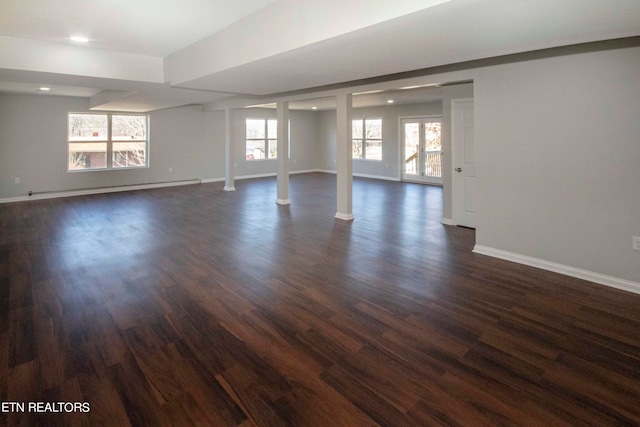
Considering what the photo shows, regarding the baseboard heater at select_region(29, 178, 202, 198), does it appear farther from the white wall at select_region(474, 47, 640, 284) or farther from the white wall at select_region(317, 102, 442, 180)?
the white wall at select_region(474, 47, 640, 284)

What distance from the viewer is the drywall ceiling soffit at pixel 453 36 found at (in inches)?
85.5

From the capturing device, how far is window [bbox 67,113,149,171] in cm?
881

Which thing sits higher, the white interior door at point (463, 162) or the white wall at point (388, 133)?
the white wall at point (388, 133)

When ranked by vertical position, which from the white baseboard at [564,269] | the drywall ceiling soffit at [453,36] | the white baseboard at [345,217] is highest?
the drywall ceiling soffit at [453,36]

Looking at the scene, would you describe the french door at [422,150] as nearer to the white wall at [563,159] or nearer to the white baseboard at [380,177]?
the white baseboard at [380,177]

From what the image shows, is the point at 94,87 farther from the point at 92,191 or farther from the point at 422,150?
the point at 422,150

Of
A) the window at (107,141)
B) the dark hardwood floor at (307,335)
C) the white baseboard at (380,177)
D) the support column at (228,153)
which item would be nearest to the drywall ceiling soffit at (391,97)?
the support column at (228,153)

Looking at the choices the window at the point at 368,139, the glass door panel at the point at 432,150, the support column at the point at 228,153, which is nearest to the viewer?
the support column at the point at 228,153

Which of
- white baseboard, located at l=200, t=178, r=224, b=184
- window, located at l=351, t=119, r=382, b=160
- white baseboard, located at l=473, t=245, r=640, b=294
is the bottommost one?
white baseboard, located at l=473, t=245, r=640, b=294

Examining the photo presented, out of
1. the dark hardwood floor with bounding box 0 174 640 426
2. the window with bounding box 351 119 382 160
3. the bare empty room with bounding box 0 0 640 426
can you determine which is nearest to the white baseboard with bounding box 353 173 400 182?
the window with bounding box 351 119 382 160

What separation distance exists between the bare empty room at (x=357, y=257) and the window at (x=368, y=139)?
5899 mm

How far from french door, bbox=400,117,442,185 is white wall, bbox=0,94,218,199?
21.0ft

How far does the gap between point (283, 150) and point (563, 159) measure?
5.09 m

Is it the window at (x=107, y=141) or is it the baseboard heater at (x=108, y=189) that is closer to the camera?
the baseboard heater at (x=108, y=189)
